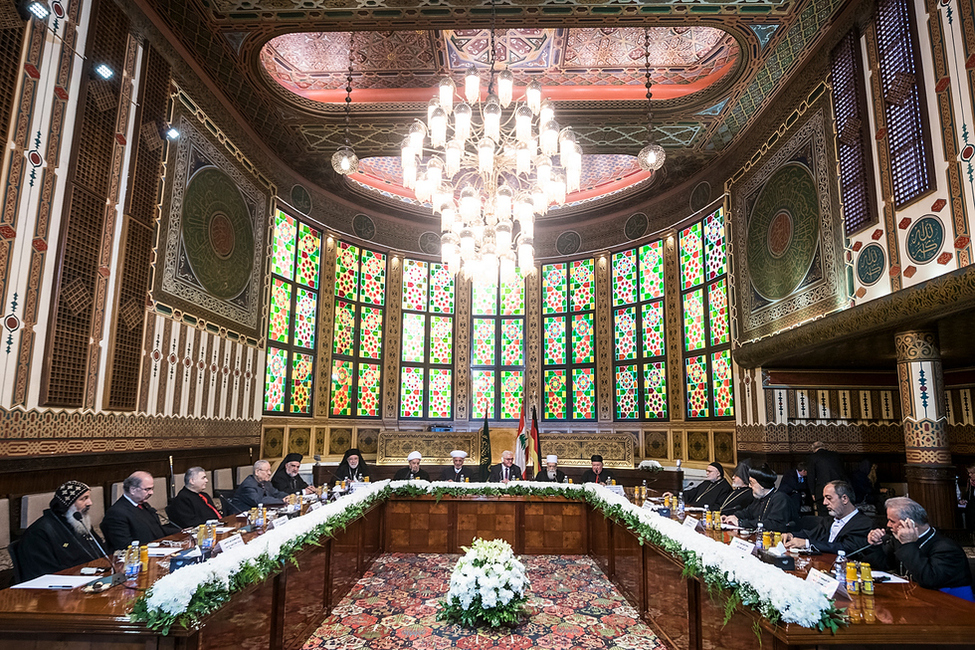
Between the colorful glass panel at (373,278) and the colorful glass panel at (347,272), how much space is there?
7.9 inches

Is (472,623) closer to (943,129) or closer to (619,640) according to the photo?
(619,640)

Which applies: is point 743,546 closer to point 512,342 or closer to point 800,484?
point 800,484

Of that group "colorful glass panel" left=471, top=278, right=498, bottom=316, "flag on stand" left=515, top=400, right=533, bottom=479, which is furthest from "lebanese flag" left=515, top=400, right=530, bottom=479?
"colorful glass panel" left=471, top=278, right=498, bottom=316

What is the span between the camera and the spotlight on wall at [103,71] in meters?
5.77

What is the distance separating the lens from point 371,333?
12.7 meters

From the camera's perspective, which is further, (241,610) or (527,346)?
(527,346)

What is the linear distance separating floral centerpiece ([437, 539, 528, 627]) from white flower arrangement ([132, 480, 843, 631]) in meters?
0.01

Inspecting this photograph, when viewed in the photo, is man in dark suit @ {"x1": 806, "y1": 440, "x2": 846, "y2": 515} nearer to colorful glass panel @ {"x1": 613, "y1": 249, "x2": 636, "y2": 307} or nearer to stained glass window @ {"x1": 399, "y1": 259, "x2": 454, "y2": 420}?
colorful glass panel @ {"x1": 613, "y1": 249, "x2": 636, "y2": 307}

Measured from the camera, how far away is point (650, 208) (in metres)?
12.3

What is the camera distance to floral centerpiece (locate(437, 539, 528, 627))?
4.70 metres

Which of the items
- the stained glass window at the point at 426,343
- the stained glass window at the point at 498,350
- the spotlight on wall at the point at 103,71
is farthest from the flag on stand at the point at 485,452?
the spotlight on wall at the point at 103,71

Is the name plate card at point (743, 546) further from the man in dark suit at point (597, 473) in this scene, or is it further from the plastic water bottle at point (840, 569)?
the man in dark suit at point (597, 473)

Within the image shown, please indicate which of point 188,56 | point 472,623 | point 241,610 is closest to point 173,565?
point 241,610

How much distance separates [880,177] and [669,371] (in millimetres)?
5921
